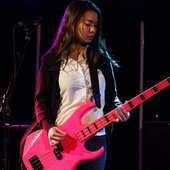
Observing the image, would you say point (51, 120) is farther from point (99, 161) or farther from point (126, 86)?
point (126, 86)

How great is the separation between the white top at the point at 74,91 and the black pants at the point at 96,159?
4 centimetres

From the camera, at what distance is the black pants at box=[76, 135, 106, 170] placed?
2123 mm

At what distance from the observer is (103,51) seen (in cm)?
242

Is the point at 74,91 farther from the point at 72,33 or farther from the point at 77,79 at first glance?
the point at 72,33

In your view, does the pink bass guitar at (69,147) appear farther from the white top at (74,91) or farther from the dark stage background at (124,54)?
the dark stage background at (124,54)

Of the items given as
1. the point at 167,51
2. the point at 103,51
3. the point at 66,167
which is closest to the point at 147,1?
the point at 167,51

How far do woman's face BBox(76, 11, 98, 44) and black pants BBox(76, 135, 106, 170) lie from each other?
61cm

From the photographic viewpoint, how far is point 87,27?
2.28 m

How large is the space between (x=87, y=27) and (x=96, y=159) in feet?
2.63

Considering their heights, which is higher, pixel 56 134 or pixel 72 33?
pixel 72 33

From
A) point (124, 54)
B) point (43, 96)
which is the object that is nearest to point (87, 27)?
point (43, 96)

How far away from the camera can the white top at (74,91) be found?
2.20m

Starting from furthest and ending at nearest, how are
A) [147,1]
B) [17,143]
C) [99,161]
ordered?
1. [147,1]
2. [17,143]
3. [99,161]

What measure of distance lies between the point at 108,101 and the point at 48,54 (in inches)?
Result: 19.2
